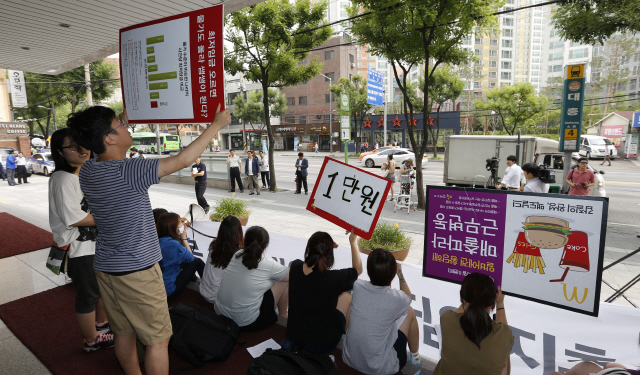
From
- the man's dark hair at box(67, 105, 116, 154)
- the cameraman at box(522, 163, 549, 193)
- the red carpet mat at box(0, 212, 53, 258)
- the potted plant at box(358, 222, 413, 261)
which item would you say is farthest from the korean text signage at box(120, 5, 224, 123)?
the cameraman at box(522, 163, 549, 193)

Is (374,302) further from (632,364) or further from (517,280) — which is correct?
(632,364)

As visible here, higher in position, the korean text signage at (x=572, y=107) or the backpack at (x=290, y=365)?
the korean text signage at (x=572, y=107)

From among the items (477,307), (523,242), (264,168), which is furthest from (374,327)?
(264,168)

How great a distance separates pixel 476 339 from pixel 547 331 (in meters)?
1.22

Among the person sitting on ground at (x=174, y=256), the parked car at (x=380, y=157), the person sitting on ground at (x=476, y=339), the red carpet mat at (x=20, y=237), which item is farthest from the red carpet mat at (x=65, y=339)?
the parked car at (x=380, y=157)

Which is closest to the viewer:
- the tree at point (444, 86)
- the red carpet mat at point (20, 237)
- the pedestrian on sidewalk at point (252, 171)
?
the red carpet mat at point (20, 237)

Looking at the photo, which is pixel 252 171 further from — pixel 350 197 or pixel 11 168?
pixel 11 168

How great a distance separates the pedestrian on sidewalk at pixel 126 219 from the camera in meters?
1.98

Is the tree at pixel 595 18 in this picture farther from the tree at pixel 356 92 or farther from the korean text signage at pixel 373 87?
the tree at pixel 356 92

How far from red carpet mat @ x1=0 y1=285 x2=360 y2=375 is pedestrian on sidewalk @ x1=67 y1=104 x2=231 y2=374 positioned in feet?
3.32

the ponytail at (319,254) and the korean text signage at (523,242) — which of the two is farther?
the ponytail at (319,254)

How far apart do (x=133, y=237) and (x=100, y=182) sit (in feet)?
1.18

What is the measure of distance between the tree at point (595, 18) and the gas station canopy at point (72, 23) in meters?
8.50

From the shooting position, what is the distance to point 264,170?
48.9 ft
